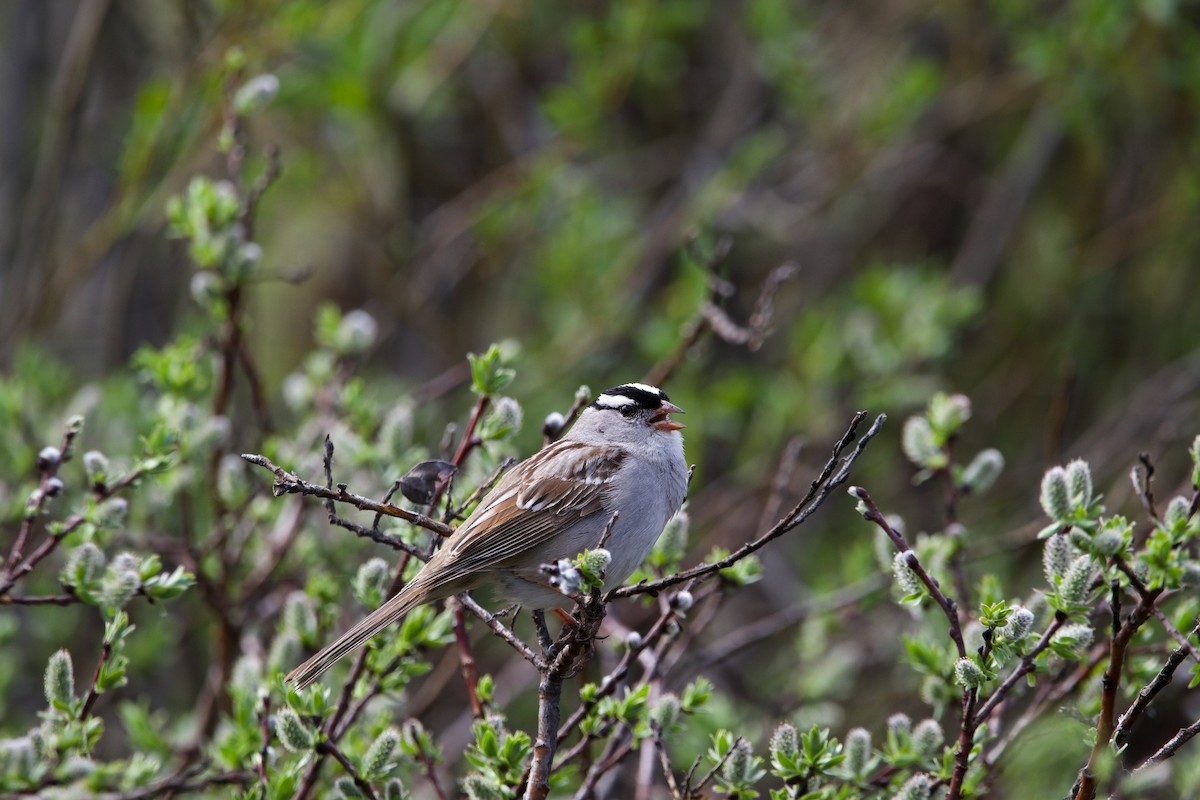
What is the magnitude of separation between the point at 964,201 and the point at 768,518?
474 centimetres

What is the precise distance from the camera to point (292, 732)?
10.1 feet

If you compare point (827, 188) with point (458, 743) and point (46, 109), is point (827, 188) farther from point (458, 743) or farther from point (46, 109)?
point (46, 109)

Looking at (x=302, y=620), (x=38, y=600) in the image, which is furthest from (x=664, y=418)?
(x=38, y=600)

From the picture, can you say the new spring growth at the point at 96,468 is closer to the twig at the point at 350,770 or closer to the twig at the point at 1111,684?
the twig at the point at 350,770

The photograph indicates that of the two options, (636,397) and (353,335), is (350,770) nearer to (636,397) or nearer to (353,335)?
(636,397)

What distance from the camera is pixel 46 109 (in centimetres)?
704

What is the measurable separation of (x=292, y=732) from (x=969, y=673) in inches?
63.2

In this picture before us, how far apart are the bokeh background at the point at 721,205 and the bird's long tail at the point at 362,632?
197cm

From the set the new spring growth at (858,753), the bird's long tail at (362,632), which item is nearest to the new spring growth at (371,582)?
the bird's long tail at (362,632)

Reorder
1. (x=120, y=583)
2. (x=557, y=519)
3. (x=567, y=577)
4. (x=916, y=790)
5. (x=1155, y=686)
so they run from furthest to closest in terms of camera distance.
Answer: (x=557, y=519), (x=120, y=583), (x=916, y=790), (x=567, y=577), (x=1155, y=686)

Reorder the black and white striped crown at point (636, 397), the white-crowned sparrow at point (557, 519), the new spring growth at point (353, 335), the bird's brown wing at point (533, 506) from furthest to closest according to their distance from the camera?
the new spring growth at point (353, 335), the black and white striped crown at point (636, 397), the bird's brown wing at point (533, 506), the white-crowned sparrow at point (557, 519)

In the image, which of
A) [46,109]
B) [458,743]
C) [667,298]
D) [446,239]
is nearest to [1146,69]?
[667,298]

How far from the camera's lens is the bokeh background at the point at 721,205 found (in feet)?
20.3

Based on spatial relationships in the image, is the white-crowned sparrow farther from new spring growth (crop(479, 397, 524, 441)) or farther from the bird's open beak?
new spring growth (crop(479, 397, 524, 441))
